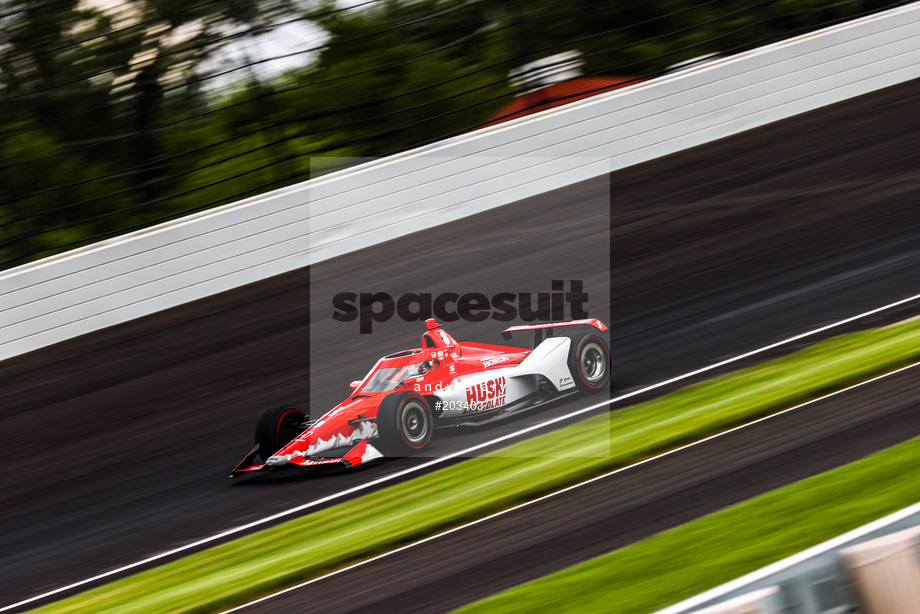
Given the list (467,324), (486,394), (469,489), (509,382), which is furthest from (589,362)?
(467,324)

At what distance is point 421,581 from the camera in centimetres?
459

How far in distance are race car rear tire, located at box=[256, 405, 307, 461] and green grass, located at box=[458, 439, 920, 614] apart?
8.98ft

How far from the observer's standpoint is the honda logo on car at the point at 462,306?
927 cm

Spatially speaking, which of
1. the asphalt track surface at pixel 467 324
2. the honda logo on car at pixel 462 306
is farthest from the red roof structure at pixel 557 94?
the honda logo on car at pixel 462 306

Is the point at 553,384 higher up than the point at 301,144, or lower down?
lower down

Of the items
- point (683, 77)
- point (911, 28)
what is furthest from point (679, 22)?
point (911, 28)

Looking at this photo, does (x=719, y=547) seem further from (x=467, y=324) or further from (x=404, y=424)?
(x=467, y=324)

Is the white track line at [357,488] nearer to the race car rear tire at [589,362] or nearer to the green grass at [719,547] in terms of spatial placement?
the race car rear tire at [589,362]

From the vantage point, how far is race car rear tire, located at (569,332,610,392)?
22.0ft

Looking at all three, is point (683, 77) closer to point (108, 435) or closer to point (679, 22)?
point (679, 22)

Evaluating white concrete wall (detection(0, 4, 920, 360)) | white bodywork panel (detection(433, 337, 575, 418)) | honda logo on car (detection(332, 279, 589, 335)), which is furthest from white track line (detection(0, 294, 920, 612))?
white concrete wall (detection(0, 4, 920, 360))

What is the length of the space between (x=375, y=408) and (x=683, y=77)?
26.3 feet

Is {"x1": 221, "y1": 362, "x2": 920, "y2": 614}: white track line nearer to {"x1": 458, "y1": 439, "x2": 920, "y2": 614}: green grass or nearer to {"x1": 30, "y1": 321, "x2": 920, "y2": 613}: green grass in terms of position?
{"x1": 30, "y1": 321, "x2": 920, "y2": 613}: green grass

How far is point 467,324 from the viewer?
29.6 ft
